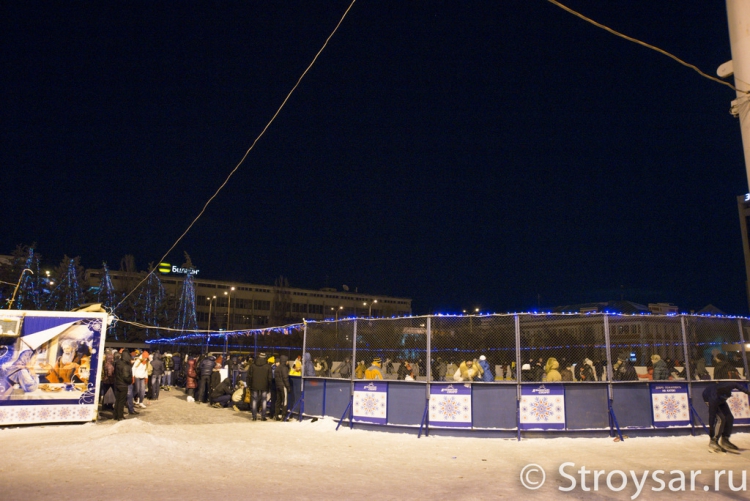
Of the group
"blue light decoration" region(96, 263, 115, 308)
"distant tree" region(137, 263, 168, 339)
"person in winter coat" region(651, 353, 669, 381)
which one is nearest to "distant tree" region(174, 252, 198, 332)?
"distant tree" region(137, 263, 168, 339)

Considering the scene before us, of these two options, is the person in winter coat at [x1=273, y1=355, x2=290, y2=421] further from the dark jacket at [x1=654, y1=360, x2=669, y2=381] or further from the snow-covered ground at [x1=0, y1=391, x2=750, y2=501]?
the dark jacket at [x1=654, y1=360, x2=669, y2=381]

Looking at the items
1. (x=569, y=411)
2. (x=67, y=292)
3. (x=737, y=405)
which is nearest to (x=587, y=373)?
(x=569, y=411)

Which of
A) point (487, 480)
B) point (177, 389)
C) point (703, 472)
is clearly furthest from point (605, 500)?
point (177, 389)

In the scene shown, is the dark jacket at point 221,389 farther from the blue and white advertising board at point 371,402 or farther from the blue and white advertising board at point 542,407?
the blue and white advertising board at point 542,407

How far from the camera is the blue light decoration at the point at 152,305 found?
60.2 m

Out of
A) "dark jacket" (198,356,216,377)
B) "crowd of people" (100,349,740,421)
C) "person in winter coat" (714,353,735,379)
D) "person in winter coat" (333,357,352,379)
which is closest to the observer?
"person in winter coat" (714,353,735,379)

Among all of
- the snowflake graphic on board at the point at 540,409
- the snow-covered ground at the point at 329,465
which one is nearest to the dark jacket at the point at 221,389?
the snow-covered ground at the point at 329,465

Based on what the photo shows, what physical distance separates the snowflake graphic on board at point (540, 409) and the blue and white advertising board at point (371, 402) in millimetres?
3395

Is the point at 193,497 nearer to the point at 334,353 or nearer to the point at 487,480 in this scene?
the point at 487,480

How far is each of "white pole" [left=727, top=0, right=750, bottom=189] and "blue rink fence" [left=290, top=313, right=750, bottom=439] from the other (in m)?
7.83

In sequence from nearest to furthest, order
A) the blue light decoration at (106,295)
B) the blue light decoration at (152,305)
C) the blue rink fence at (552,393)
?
the blue rink fence at (552,393) → the blue light decoration at (106,295) → the blue light decoration at (152,305)

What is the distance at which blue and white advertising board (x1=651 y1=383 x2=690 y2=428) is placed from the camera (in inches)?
490

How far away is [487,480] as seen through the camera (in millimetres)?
8023

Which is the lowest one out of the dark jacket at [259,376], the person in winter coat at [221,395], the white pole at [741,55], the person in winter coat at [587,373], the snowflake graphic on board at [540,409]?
the person in winter coat at [221,395]
